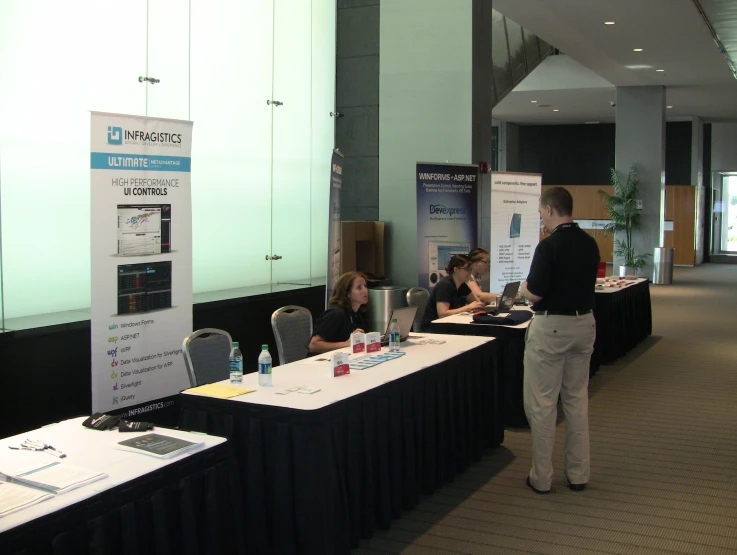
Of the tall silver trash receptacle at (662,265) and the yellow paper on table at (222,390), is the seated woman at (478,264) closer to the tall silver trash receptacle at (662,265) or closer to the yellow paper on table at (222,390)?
the yellow paper on table at (222,390)

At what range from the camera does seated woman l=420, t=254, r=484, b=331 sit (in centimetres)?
623

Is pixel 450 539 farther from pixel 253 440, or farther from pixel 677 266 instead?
pixel 677 266

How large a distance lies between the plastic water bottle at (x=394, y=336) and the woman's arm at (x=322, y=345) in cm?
23

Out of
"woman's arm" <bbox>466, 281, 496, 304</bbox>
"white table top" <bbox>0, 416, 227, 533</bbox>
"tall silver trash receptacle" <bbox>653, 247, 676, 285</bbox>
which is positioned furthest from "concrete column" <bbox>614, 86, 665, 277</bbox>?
"white table top" <bbox>0, 416, 227, 533</bbox>

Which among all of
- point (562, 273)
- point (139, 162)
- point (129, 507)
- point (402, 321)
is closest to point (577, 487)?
point (562, 273)

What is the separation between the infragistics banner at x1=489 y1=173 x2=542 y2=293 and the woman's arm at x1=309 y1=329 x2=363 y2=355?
4.28 m

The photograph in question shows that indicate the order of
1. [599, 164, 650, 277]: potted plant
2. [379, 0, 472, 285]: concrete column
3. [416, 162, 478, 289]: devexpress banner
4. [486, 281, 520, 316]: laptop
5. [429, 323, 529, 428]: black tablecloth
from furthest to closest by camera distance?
[599, 164, 650, 277]: potted plant, [379, 0, 472, 285]: concrete column, [416, 162, 478, 289]: devexpress banner, [486, 281, 520, 316]: laptop, [429, 323, 529, 428]: black tablecloth

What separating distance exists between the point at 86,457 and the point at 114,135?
2.54 m

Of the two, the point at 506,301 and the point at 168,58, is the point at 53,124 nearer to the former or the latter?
the point at 168,58

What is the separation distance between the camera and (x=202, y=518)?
8.87 ft

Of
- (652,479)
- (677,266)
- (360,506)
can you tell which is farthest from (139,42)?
(677,266)

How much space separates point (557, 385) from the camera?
13.9 ft

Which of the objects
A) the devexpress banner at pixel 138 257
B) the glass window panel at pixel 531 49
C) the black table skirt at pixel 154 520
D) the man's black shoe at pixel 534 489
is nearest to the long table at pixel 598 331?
the man's black shoe at pixel 534 489

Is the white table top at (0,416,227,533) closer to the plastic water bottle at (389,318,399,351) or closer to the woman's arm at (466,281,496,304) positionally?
the plastic water bottle at (389,318,399,351)
